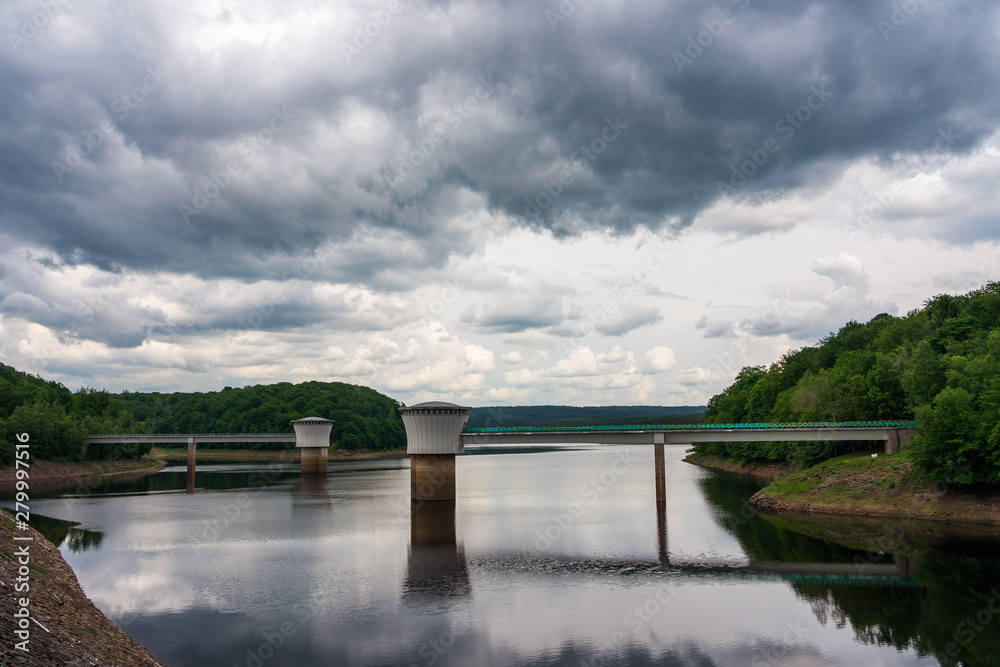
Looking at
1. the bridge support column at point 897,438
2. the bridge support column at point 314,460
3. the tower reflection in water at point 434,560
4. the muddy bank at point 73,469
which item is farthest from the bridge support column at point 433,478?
the muddy bank at point 73,469

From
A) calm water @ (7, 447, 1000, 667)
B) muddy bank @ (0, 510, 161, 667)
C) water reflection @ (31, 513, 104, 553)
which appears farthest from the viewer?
water reflection @ (31, 513, 104, 553)

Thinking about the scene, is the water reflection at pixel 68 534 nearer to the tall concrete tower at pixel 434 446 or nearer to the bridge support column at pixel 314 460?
the tall concrete tower at pixel 434 446

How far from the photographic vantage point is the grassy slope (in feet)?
179

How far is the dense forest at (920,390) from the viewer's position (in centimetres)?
5395

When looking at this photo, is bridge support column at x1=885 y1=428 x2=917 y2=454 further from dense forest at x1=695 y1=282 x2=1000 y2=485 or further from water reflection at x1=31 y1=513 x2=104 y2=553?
water reflection at x1=31 y1=513 x2=104 y2=553

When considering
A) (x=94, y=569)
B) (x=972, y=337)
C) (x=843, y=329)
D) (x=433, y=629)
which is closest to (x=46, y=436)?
(x=94, y=569)

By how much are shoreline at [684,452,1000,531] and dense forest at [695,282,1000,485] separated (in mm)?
2151

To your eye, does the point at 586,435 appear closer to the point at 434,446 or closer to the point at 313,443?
the point at 434,446

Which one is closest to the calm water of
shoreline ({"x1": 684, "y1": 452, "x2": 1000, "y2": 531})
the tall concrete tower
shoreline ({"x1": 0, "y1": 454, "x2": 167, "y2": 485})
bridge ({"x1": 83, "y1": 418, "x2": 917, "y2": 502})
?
shoreline ({"x1": 684, "y1": 452, "x2": 1000, "y2": 531})

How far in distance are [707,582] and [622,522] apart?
2319 cm

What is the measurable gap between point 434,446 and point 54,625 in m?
55.4

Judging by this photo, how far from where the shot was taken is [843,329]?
155500 mm

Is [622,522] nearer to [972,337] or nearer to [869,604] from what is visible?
[869,604]

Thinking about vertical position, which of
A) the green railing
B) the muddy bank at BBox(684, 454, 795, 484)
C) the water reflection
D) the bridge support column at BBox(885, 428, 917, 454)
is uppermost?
the green railing
